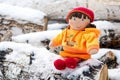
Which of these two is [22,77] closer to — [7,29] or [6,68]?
[6,68]

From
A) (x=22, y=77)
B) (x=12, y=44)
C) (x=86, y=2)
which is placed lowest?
(x=22, y=77)

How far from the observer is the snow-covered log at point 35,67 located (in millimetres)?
2293

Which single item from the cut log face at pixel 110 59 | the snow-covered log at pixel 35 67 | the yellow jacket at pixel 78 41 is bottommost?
the cut log face at pixel 110 59

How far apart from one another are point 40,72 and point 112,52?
133 centimetres

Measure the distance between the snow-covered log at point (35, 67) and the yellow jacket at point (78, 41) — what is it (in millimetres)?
76

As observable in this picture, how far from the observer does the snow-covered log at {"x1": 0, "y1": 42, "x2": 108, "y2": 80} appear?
229 cm

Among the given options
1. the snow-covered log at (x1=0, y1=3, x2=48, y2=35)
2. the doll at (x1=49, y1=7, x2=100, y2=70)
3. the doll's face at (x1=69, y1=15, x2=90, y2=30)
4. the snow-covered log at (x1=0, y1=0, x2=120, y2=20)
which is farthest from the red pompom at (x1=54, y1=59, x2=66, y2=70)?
the snow-covered log at (x1=0, y1=0, x2=120, y2=20)

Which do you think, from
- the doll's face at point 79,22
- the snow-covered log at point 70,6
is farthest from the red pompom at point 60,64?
the snow-covered log at point 70,6

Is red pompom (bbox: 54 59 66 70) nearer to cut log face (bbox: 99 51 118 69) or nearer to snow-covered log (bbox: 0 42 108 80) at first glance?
snow-covered log (bbox: 0 42 108 80)

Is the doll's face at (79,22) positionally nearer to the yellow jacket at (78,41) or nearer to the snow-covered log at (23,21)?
the yellow jacket at (78,41)

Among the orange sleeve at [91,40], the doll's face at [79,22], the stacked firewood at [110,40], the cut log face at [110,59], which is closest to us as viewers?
the orange sleeve at [91,40]

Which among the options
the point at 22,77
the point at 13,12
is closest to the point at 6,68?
the point at 22,77

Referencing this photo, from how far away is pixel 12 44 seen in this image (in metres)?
2.61

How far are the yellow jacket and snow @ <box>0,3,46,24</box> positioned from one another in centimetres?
158
